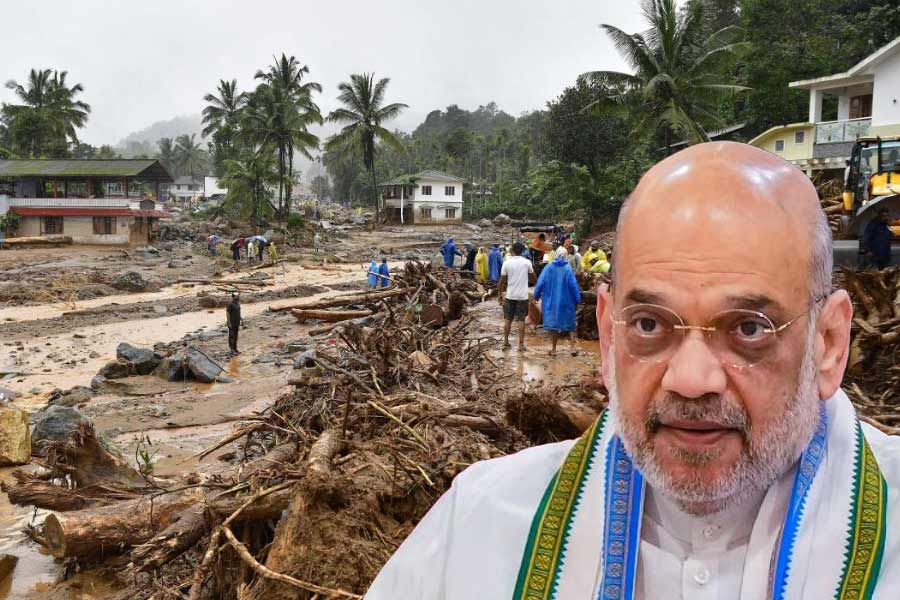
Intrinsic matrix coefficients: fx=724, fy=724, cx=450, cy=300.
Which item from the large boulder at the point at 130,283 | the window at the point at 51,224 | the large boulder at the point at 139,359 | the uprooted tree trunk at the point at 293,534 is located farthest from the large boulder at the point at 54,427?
the window at the point at 51,224

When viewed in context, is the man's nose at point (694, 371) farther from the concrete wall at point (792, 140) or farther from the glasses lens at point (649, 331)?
Answer: the concrete wall at point (792, 140)

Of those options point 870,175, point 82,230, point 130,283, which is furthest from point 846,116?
point 82,230

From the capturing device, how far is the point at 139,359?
1277 centimetres

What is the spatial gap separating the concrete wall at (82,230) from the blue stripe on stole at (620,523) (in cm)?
3931

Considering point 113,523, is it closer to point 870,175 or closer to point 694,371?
point 694,371

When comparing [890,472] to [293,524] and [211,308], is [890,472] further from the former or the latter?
[211,308]

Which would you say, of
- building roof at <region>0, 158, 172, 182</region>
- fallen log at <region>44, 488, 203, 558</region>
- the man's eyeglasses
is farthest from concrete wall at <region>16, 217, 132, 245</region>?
the man's eyeglasses

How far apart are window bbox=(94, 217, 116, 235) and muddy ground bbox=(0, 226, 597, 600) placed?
2931mm

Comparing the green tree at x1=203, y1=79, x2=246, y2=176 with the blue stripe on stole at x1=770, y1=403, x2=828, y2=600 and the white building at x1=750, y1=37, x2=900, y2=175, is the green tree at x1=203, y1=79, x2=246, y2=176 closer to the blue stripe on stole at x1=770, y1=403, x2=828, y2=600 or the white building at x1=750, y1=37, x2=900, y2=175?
the white building at x1=750, y1=37, x2=900, y2=175

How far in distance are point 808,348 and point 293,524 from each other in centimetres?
262

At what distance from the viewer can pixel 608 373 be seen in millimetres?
1451

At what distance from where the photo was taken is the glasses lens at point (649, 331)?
1.26 metres

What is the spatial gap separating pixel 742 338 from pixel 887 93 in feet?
84.4

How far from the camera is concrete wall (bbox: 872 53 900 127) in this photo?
72.7ft
